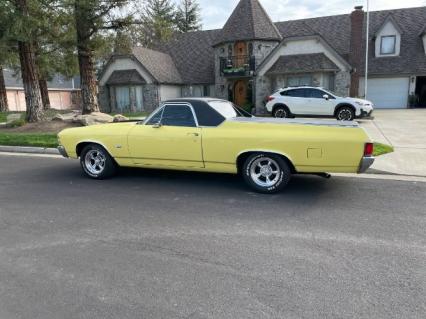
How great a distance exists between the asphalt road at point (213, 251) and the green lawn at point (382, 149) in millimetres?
2581

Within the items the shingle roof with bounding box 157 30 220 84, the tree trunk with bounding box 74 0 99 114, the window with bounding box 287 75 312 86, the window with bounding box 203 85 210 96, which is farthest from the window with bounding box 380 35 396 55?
the tree trunk with bounding box 74 0 99 114

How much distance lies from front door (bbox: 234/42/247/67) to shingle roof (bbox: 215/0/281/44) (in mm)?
497

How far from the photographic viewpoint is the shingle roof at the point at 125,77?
25906 millimetres

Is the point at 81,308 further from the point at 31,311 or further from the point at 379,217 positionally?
the point at 379,217

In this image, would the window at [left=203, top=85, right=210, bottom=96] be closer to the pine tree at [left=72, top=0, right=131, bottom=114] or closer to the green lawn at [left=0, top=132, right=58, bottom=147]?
the pine tree at [left=72, top=0, right=131, bottom=114]

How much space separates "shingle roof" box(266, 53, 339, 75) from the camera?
20.4 meters

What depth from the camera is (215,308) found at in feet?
9.27

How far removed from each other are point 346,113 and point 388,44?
1211cm

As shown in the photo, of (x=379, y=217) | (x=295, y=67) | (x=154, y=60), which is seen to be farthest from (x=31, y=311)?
(x=154, y=60)

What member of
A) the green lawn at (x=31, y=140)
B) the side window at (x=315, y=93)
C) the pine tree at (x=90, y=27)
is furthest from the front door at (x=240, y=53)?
the green lawn at (x=31, y=140)

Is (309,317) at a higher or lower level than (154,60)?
lower

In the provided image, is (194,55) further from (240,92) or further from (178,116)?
(178,116)

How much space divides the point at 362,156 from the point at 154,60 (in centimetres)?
2472

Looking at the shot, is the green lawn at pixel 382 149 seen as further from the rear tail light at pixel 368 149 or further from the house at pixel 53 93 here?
the house at pixel 53 93
